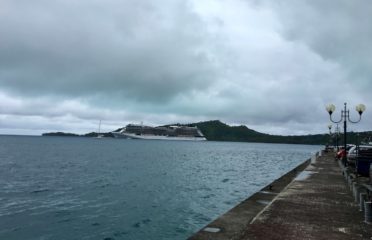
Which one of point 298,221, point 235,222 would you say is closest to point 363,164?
point 298,221

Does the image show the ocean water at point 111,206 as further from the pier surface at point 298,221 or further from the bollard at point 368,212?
the bollard at point 368,212

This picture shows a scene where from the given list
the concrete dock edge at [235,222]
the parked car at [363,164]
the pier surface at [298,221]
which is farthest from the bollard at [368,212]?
the parked car at [363,164]

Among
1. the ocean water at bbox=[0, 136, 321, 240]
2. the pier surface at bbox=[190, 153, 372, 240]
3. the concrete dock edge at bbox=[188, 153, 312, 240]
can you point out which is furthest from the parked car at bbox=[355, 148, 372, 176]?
the concrete dock edge at bbox=[188, 153, 312, 240]

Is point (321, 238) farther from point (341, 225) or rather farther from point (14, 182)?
point (14, 182)

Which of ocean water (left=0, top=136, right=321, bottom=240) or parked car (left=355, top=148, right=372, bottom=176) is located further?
parked car (left=355, top=148, right=372, bottom=176)

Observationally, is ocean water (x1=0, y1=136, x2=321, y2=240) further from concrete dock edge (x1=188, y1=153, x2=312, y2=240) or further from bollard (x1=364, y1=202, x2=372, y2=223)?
bollard (x1=364, y1=202, x2=372, y2=223)

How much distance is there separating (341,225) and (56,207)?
1371 centimetres

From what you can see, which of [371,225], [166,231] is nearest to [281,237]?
[371,225]

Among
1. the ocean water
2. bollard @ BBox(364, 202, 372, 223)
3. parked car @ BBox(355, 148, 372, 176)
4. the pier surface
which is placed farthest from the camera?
parked car @ BBox(355, 148, 372, 176)

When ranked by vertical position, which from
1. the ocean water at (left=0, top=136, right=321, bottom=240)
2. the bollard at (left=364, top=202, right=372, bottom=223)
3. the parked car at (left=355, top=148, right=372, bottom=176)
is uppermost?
the parked car at (left=355, top=148, right=372, bottom=176)

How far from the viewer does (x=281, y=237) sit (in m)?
8.52

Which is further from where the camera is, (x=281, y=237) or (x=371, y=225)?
(x=371, y=225)

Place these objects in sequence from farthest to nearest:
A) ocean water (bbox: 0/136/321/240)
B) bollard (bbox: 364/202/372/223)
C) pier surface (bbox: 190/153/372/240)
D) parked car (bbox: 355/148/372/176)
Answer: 1. parked car (bbox: 355/148/372/176)
2. ocean water (bbox: 0/136/321/240)
3. bollard (bbox: 364/202/372/223)
4. pier surface (bbox: 190/153/372/240)

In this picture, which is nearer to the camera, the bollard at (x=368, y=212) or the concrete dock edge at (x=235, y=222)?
the concrete dock edge at (x=235, y=222)
